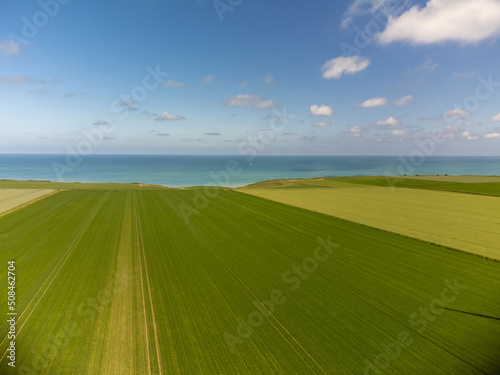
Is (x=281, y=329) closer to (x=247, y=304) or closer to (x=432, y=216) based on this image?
(x=247, y=304)

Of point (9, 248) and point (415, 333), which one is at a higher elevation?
point (9, 248)

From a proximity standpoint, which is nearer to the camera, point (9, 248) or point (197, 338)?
point (197, 338)

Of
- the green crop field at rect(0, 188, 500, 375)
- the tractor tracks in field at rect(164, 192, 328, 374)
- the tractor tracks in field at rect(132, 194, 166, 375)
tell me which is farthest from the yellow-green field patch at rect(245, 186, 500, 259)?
the tractor tracks in field at rect(132, 194, 166, 375)

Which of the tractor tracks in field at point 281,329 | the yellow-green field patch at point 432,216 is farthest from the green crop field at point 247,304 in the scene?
the yellow-green field patch at point 432,216

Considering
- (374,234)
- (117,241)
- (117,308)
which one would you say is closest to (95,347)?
(117,308)

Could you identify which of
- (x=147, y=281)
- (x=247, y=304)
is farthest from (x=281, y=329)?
(x=147, y=281)

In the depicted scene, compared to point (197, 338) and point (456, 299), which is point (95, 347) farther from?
point (456, 299)
